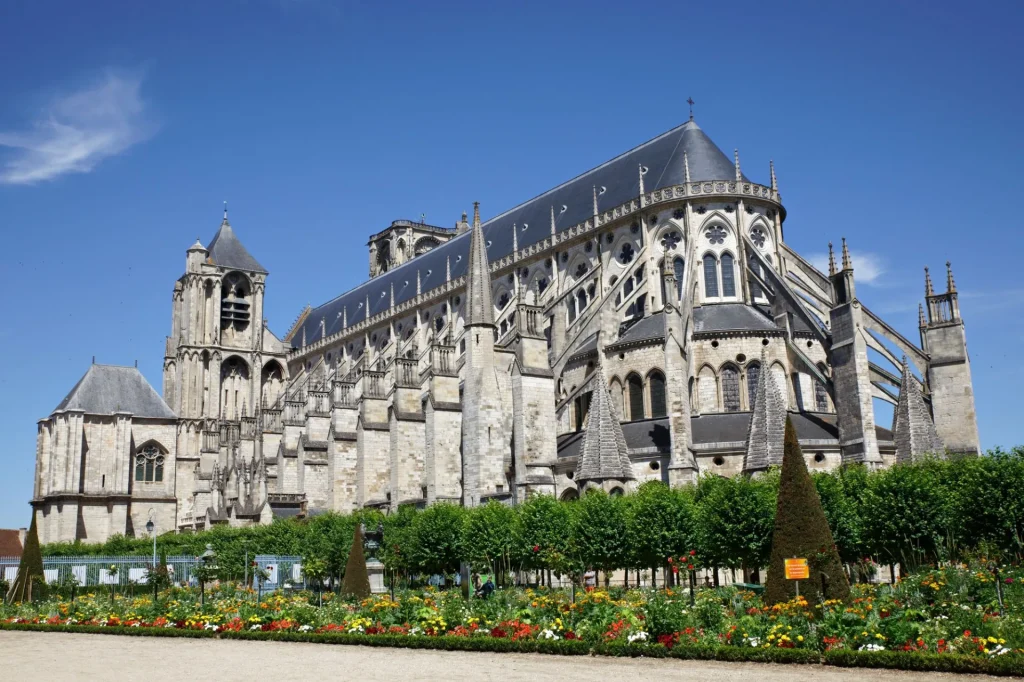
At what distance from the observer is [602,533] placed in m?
26.9

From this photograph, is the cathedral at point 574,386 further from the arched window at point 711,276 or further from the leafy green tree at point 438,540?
the leafy green tree at point 438,540

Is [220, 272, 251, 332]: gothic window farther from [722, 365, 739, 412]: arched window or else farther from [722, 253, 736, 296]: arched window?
[722, 365, 739, 412]: arched window

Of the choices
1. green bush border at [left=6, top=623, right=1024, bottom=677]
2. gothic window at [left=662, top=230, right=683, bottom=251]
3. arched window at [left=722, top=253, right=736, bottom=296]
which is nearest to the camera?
green bush border at [left=6, top=623, right=1024, bottom=677]

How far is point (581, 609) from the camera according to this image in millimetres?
18344

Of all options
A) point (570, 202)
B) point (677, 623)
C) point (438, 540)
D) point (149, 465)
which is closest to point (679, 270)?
point (570, 202)

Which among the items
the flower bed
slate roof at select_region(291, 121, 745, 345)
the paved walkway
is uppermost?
slate roof at select_region(291, 121, 745, 345)

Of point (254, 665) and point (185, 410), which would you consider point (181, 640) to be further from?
point (185, 410)

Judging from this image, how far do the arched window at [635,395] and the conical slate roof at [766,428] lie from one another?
21.8ft

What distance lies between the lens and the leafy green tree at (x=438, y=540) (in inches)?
1195

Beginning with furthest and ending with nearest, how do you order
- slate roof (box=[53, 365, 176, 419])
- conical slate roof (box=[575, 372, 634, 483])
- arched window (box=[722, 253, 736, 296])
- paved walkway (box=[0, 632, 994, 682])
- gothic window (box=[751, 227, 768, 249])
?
slate roof (box=[53, 365, 176, 419])
gothic window (box=[751, 227, 768, 249])
arched window (box=[722, 253, 736, 296])
conical slate roof (box=[575, 372, 634, 483])
paved walkway (box=[0, 632, 994, 682])

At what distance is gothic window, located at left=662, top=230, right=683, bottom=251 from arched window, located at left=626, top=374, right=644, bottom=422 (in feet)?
23.7

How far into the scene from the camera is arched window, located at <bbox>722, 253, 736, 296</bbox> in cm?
4062

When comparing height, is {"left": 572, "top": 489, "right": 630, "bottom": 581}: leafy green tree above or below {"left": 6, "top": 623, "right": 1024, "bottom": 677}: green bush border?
above

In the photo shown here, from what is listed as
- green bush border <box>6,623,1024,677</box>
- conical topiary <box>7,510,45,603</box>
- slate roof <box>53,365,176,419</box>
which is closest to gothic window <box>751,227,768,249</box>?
green bush border <box>6,623,1024,677</box>
